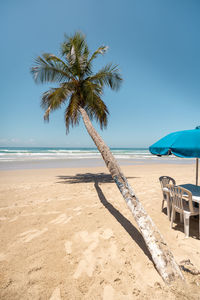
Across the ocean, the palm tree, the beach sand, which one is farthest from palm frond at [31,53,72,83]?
the ocean

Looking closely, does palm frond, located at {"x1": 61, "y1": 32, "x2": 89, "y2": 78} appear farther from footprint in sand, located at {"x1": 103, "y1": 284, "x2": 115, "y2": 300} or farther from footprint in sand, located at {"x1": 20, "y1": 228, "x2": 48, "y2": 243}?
footprint in sand, located at {"x1": 103, "y1": 284, "x2": 115, "y2": 300}

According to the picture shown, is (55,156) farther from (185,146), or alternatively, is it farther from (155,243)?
(155,243)

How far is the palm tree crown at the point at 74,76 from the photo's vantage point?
6316mm

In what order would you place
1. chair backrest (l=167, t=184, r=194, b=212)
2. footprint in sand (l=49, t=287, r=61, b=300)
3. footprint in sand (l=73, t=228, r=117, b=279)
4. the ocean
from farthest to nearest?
the ocean
chair backrest (l=167, t=184, r=194, b=212)
footprint in sand (l=73, t=228, r=117, b=279)
footprint in sand (l=49, t=287, r=61, b=300)

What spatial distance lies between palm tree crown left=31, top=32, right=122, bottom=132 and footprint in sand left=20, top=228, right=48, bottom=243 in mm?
4961

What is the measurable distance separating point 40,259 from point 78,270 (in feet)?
2.23

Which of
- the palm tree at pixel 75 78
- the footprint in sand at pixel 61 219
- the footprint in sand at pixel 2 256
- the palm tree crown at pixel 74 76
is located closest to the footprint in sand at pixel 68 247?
the footprint in sand at pixel 61 219

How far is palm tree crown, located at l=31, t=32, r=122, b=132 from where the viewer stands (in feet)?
20.7

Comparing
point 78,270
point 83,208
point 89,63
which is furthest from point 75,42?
point 78,270

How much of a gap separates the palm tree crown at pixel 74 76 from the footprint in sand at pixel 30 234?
16.3 ft

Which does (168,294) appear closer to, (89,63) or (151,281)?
(151,281)

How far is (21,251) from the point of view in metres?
2.49

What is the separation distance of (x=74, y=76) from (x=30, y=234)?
251 inches

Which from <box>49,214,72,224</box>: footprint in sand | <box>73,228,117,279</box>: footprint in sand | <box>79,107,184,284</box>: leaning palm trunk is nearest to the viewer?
<box>79,107,184,284</box>: leaning palm trunk
